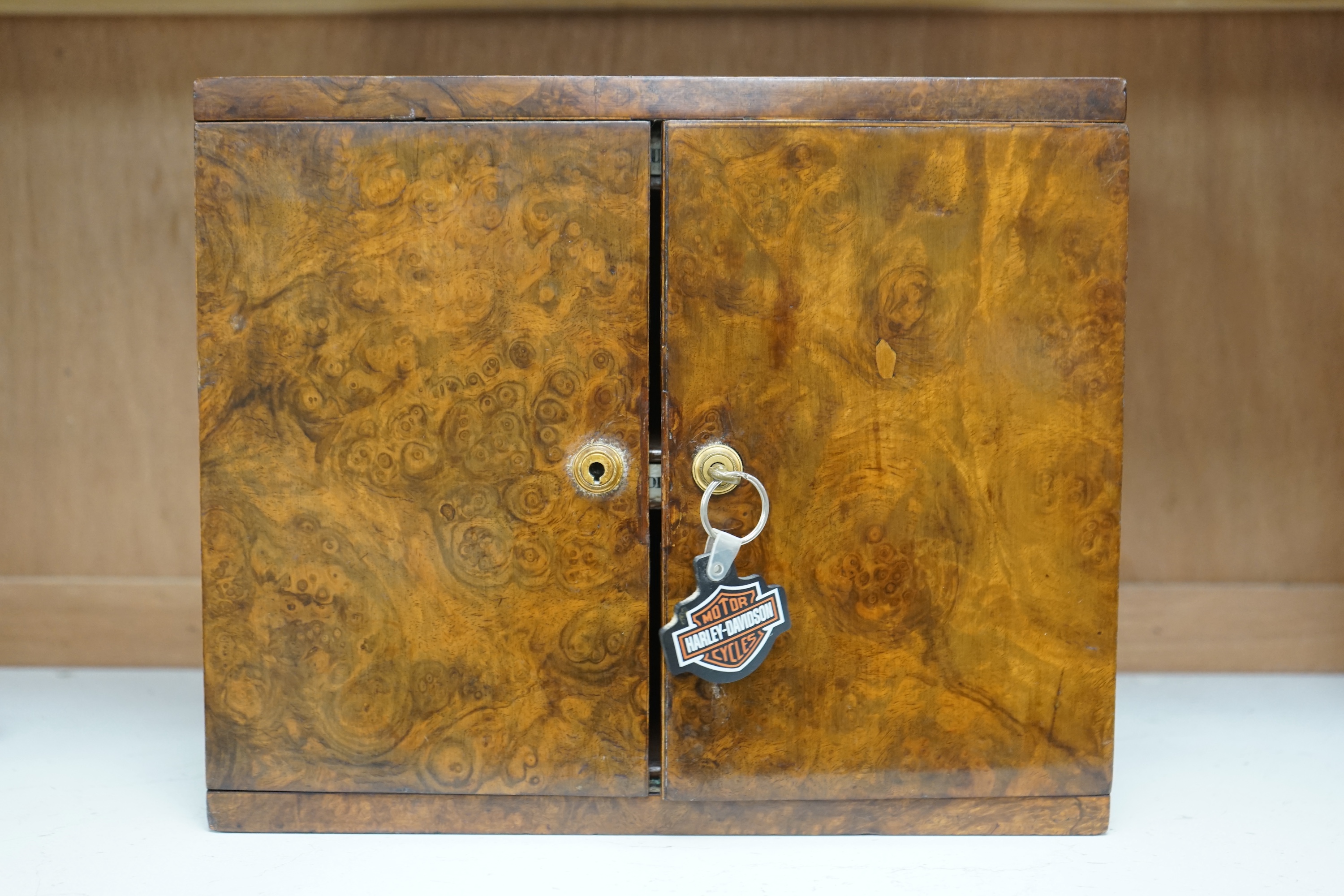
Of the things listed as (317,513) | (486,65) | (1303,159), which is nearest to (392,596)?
(317,513)

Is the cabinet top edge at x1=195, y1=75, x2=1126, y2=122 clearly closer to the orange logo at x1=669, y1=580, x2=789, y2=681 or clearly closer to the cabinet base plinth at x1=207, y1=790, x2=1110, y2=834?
the orange logo at x1=669, y1=580, x2=789, y2=681

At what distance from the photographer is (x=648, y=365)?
83cm

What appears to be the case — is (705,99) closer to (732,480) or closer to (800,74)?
(732,480)

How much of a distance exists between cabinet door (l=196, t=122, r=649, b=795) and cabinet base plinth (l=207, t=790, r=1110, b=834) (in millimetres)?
17

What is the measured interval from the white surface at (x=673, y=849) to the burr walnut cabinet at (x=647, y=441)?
0.03 metres

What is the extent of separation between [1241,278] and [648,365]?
0.91m

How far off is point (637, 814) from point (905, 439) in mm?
428

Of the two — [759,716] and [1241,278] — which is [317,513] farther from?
[1241,278]

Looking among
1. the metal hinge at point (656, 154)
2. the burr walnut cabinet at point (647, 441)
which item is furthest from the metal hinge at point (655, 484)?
the metal hinge at point (656, 154)

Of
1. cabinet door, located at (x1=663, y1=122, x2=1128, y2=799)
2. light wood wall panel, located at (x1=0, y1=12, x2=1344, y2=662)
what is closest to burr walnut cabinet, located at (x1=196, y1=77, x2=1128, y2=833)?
cabinet door, located at (x1=663, y1=122, x2=1128, y2=799)

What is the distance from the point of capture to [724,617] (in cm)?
82

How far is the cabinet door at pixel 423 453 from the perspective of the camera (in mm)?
820

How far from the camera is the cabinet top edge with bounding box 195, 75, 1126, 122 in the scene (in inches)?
32.1

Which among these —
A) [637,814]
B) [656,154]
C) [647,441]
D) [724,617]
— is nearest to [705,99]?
[656,154]
